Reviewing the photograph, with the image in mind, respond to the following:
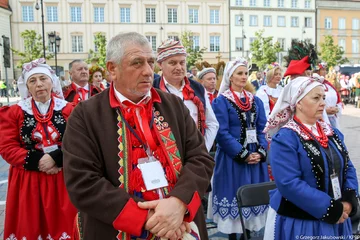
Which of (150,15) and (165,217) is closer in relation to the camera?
(165,217)

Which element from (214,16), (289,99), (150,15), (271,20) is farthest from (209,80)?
(271,20)

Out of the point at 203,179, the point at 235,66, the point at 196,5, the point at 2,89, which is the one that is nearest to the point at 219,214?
the point at 235,66

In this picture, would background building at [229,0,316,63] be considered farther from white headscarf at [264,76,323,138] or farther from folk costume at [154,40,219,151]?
white headscarf at [264,76,323,138]

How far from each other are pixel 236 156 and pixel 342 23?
6826 cm

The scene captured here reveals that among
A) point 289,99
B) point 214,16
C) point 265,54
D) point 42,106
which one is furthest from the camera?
point 214,16

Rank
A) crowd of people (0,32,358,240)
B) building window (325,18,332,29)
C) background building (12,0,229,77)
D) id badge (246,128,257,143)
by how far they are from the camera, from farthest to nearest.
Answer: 1. building window (325,18,332,29)
2. background building (12,0,229,77)
3. id badge (246,128,257,143)
4. crowd of people (0,32,358,240)

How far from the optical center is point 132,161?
2.33 meters

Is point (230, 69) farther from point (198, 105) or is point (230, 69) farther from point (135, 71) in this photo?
point (135, 71)

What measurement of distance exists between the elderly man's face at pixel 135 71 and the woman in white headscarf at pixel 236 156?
2183mm

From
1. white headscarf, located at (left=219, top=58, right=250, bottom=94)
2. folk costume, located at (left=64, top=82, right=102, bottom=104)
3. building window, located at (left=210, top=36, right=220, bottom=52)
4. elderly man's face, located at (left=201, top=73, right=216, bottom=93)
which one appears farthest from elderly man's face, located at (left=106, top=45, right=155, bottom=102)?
building window, located at (left=210, top=36, right=220, bottom=52)

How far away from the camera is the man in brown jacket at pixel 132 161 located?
2.15m

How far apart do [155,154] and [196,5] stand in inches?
2244

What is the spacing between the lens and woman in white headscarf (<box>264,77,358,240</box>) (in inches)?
109

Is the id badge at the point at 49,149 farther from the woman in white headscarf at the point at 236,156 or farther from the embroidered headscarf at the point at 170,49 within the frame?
the woman in white headscarf at the point at 236,156
